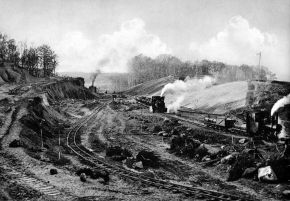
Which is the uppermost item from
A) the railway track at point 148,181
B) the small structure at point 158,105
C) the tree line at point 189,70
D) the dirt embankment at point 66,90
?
the tree line at point 189,70

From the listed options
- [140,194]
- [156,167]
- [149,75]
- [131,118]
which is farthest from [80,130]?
[149,75]

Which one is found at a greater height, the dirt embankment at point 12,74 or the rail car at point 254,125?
the dirt embankment at point 12,74

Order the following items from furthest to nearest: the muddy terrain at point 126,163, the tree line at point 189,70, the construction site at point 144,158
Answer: the tree line at point 189,70, the construction site at point 144,158, the muddy terrain at point 126,163

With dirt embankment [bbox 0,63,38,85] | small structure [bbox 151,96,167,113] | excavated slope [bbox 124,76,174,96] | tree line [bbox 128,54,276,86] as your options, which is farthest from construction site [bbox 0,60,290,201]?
tree line [bbox 128,54,276,86]

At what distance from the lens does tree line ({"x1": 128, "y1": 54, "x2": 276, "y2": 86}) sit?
13700 centimetres

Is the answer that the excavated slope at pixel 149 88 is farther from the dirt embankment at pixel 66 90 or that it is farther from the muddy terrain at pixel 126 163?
the muddy terrain at pixel 126 163

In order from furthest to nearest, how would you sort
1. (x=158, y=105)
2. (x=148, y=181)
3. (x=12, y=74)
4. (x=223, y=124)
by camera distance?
(x=12, y=74) → (x=158, y=105) → (x=223, y=124) → (x=148, y=181)

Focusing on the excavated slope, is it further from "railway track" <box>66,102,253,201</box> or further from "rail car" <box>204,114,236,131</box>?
"railway track" <box>66,102,253,201</box>

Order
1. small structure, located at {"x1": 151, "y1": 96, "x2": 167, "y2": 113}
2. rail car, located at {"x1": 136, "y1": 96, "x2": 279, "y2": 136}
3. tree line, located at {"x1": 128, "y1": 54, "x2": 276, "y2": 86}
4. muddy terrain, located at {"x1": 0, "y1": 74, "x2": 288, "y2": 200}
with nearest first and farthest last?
muddy terrain, located at {"x1": 0, "y1": 74, "x2": 288, "y2": 200}, rail car, located at {"x1": 136, "y1": 96, "x2": 279, "y2": 136}, small structure, located at {"x1": 151, "y1": 96, "x2": 167, "y2": 113}, tree line, located at {"x1": 128, "y1": 54, "x2": 276, "y2": 86}

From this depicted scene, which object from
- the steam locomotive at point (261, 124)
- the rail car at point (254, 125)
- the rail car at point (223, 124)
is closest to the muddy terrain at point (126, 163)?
the rail car at point (223, 124)

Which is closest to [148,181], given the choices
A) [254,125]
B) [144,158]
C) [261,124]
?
[144,158]

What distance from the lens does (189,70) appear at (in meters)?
147

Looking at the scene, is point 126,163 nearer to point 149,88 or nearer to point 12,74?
point 12,74

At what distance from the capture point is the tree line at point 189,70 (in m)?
137
